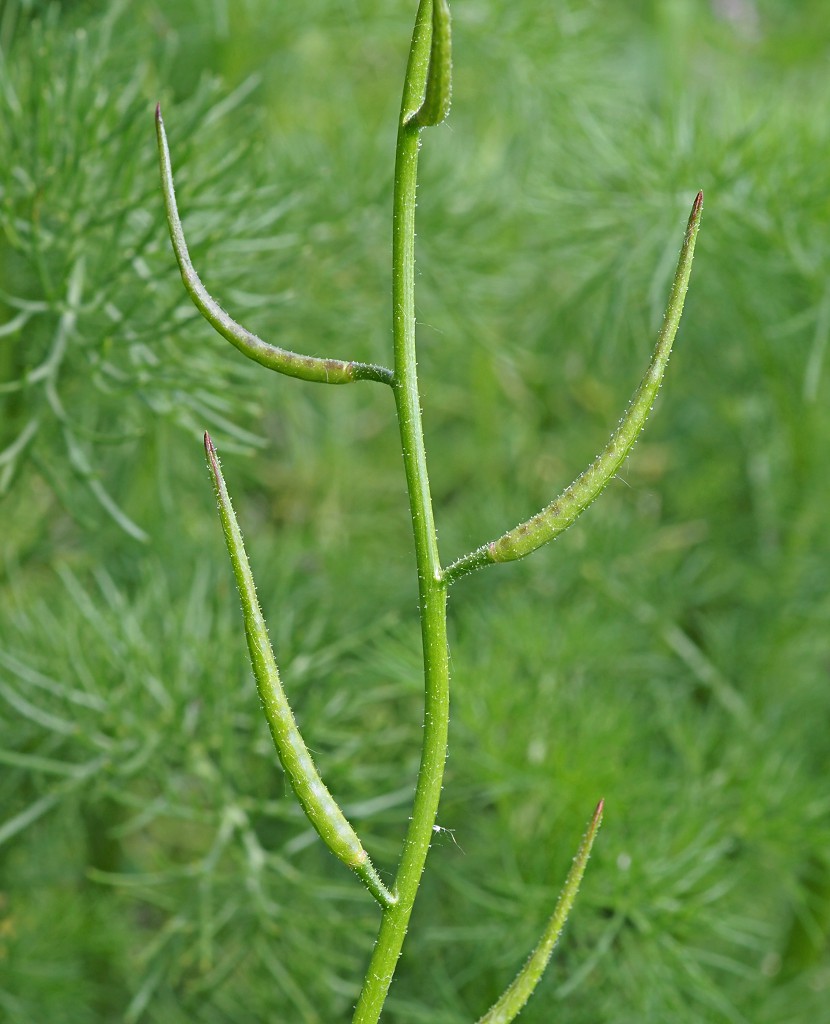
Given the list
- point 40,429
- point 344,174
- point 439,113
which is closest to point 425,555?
point 439,113

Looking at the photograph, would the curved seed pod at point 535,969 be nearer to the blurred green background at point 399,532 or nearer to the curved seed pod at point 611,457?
the curved seed pod at point 611,457

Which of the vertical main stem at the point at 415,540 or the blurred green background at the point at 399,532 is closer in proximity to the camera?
the vertical main stem at the point at 415,540

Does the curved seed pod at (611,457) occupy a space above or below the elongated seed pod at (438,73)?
below

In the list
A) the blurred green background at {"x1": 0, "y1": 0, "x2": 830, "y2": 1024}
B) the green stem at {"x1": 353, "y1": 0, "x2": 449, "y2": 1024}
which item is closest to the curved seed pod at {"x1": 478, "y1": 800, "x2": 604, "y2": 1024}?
the green stem at {"x1": 353, "y1": 0, "x2": 449, "y2": 1024}

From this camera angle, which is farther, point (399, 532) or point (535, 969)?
point (399, 532)

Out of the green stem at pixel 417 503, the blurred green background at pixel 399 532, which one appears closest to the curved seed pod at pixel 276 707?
the green stem at pixel 417 503

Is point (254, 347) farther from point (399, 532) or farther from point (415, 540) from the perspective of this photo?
point (399, 532)

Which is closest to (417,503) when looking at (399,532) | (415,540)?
(415,540)
